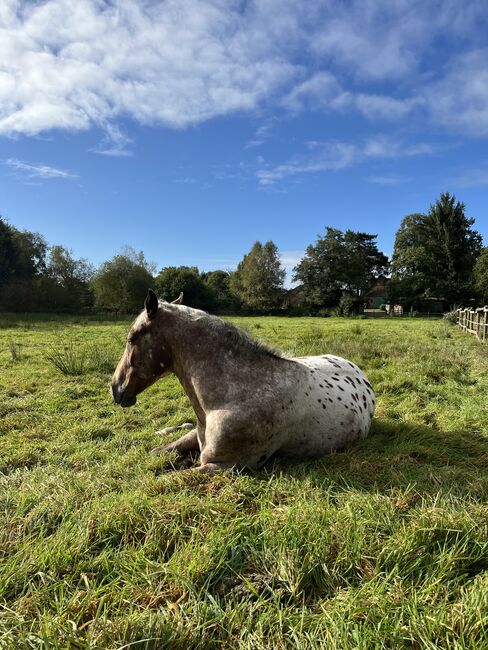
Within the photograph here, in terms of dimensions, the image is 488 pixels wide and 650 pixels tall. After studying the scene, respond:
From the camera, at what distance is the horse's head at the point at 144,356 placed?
4.04 metres

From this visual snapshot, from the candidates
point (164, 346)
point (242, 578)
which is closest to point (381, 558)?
point (242, 578)

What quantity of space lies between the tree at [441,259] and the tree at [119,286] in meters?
39.3

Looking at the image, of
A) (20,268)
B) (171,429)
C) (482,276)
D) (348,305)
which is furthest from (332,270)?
(171,429)

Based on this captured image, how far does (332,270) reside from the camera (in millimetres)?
61312

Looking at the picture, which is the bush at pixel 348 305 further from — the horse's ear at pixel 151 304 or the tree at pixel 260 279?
the horse's ear at pixel 151 304

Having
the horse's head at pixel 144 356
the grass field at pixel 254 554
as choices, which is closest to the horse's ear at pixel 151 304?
the horse's head at pixel 144 356

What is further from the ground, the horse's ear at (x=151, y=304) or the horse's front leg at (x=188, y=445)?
the horse's ear at (x=151, y=304)

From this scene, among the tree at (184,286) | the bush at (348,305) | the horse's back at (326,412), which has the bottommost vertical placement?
the horse's back at (326,412)

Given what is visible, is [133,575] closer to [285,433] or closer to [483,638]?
[483,638]

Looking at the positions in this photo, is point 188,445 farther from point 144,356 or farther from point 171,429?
point 171,429

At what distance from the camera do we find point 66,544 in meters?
2.23

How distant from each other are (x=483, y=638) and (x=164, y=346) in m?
3.31

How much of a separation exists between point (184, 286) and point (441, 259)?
40170mm

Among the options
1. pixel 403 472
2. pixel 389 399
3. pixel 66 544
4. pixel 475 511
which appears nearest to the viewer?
pixel 66 544
